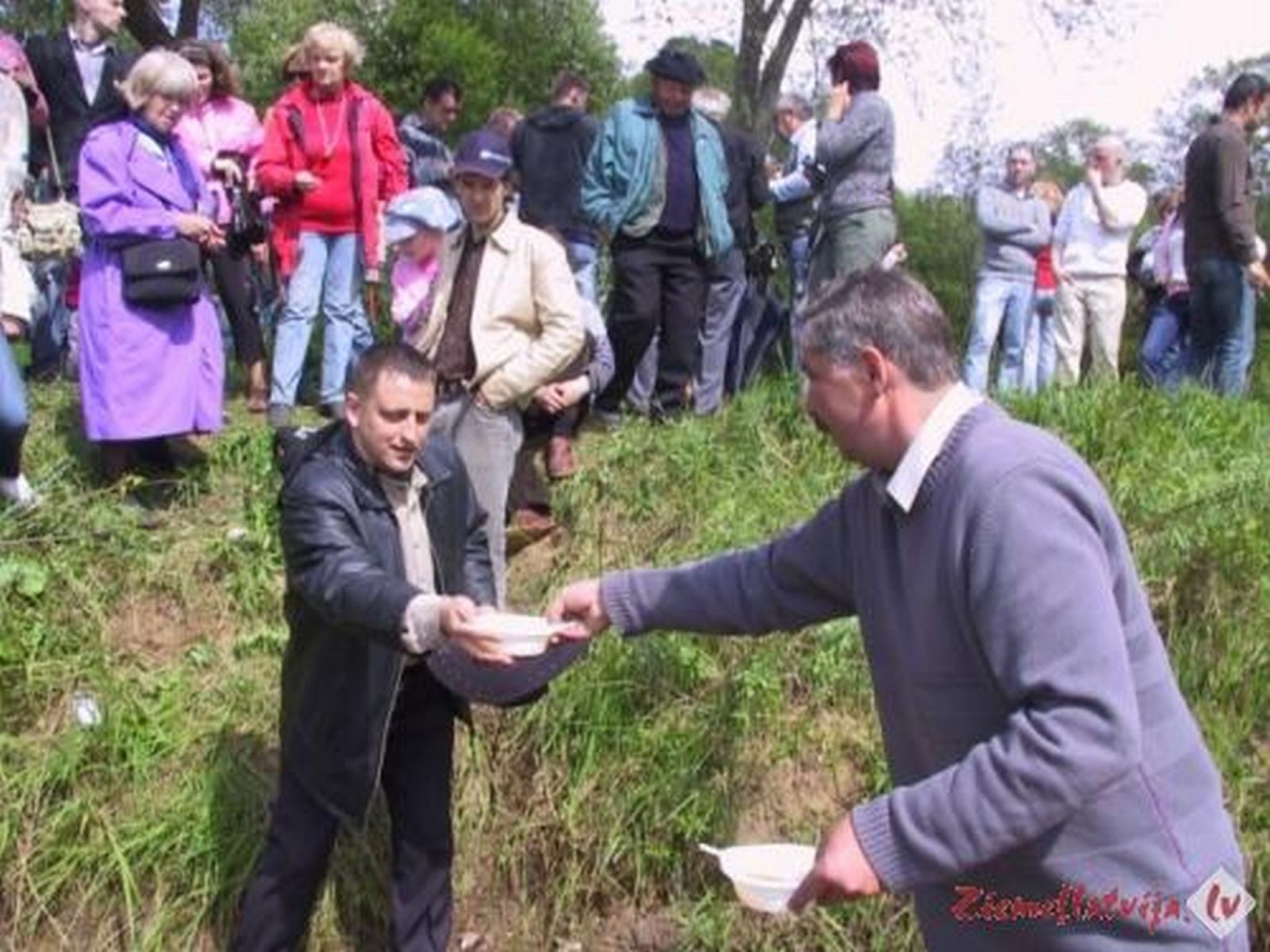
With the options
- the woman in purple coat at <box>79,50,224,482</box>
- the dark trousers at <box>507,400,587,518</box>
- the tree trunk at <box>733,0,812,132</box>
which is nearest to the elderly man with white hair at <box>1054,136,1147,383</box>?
the dark trousers at <box>507,400,587,518</box>

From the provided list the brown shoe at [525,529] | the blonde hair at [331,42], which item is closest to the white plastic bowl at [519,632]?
the brown shoe at [525,529]

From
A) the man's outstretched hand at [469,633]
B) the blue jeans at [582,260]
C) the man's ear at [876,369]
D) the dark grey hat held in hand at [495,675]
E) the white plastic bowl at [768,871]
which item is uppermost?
the man's ear at [876,369]

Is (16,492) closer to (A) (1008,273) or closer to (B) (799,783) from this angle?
(B) (799,783)

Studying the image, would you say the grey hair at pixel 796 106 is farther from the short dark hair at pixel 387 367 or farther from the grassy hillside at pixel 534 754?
the short dark hair at pixel 387 367

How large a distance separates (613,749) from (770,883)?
2.24 meters

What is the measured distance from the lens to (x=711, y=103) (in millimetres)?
7754

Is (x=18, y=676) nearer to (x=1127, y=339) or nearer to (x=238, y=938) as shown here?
(x=238, y=938)

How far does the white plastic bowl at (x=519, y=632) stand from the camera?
3.17 m

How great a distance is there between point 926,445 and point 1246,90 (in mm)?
5902

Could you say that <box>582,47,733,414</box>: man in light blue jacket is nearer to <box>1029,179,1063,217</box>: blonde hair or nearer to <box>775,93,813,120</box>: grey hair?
<box>775,93,813,120</box>: grey hair

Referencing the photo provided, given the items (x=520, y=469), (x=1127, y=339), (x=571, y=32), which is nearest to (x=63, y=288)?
(x=520, y=469)

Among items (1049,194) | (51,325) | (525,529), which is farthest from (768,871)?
(1049,194)

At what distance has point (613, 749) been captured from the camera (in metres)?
4.74

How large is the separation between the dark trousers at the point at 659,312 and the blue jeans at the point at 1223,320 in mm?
2574
